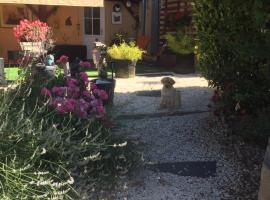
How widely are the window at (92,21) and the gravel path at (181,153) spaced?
922 cm

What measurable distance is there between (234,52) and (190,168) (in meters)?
1.46

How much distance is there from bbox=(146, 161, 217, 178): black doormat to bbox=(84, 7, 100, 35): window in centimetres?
1255

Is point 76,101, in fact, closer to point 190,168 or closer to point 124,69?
point 190,168

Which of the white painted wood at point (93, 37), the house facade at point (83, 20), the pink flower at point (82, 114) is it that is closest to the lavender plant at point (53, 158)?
the pink flower at point (82, 114)

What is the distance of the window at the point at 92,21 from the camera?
634 inches

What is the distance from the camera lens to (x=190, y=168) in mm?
4262

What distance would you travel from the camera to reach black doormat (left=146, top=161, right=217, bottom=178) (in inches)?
163

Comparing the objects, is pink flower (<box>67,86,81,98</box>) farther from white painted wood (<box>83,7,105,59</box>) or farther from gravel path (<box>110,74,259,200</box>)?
white painted wood (<box>83,7,105,59</box>)

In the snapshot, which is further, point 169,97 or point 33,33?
point 33,33

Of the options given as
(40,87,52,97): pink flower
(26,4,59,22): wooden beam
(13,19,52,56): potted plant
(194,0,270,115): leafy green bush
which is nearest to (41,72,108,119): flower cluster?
(40,87,52,97): pink flower

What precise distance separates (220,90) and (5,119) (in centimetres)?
301

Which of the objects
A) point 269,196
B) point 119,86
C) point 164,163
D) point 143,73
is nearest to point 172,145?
point 164,163

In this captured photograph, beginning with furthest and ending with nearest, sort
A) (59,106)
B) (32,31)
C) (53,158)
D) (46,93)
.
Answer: (32,31) < (46,93) < (59,106) < (53,158)

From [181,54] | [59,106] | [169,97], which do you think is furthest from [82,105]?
[181,54]
